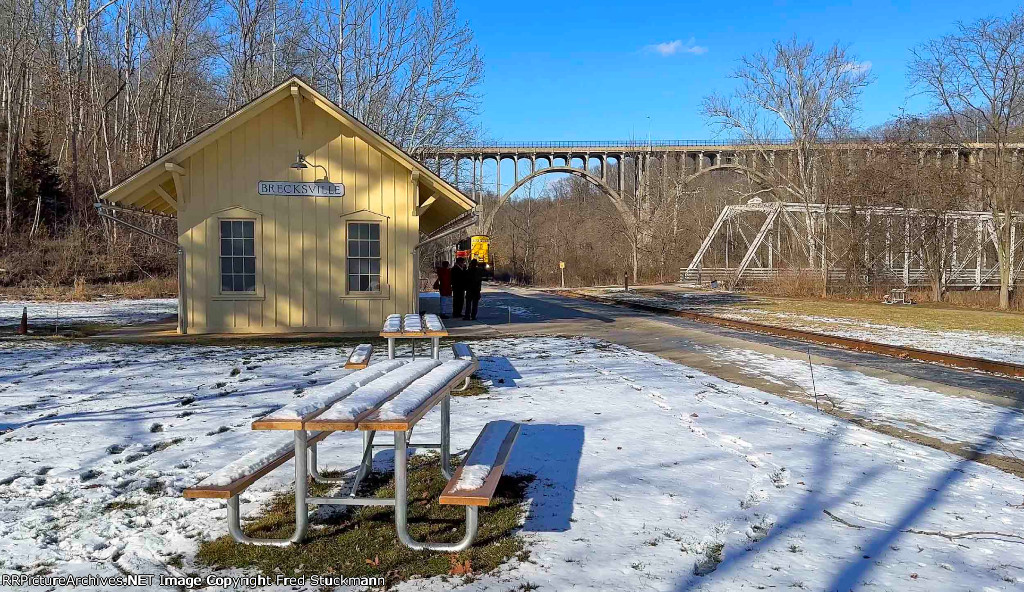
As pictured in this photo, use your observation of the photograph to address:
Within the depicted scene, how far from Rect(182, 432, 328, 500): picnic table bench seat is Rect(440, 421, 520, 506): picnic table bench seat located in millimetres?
997

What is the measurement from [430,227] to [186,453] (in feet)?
57.9

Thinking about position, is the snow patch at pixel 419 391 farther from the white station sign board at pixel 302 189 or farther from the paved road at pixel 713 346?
the white station sign board at pixel 302 189

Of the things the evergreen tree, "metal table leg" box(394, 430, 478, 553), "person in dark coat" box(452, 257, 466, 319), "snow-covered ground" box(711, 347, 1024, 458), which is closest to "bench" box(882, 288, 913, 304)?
"person in dark coat" box(452, 257, 466, 319)

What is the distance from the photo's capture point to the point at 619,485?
4.98 meters

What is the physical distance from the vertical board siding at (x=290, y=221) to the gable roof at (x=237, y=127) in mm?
349

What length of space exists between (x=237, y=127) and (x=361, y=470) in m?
11.7

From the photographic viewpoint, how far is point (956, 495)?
493 centimetres

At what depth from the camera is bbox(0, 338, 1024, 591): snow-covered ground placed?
12.3 ft

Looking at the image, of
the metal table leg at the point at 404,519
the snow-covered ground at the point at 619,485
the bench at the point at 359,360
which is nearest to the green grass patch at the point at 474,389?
the snow-covered ground at the point at 619,485

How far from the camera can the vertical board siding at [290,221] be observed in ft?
48.5

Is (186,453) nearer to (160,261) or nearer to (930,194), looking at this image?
(930,194)

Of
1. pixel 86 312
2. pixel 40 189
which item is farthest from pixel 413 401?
pixel 40 189

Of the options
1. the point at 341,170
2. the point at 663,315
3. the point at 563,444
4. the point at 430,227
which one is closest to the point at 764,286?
the point at 663,315

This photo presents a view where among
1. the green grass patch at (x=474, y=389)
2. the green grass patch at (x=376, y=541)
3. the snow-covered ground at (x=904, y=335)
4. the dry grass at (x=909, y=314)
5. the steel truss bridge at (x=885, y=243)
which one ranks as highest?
the steel truss bridge at (x=885, y=243)
